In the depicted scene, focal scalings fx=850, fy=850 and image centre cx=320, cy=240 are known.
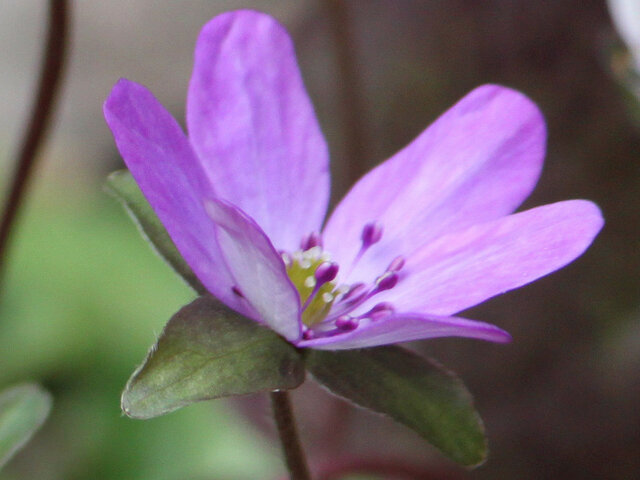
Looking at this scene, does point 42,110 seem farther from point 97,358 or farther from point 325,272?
point 97,358

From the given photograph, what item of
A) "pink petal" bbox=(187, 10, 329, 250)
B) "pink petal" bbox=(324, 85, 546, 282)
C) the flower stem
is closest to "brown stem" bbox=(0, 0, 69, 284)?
"pink petal" bbox=(187, 10, 329, 250)

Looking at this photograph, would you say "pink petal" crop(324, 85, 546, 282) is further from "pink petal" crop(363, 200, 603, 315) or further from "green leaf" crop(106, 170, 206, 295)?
"green leaf" crop(106, 170, 206, 295)

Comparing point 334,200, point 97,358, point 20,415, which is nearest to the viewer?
point 20,415

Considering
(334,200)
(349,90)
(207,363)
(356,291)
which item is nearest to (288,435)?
(207,363)

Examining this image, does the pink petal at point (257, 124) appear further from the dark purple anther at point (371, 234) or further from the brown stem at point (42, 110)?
the brown stem at point (42, 110)

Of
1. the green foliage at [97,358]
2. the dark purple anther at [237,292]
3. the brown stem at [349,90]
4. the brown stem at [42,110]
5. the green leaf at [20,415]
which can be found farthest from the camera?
the green foliage at [97,358]

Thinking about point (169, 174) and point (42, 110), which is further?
point (42, 110)

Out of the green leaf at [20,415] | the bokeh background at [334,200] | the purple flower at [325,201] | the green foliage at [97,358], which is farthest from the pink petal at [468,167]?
the green foliage at [97,358]
